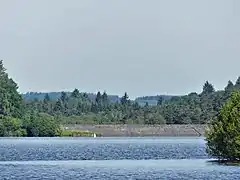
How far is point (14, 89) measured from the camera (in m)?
198

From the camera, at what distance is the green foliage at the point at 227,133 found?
76688mm

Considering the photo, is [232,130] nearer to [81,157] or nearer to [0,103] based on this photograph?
[81,157]

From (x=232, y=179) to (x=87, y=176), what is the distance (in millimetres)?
11170

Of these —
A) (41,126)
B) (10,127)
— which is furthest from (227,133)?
(41,126)

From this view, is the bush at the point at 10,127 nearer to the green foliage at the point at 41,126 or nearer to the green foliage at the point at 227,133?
the green foliage at the point at 41,126

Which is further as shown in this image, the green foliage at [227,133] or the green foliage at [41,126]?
the green foliage at [41,126]

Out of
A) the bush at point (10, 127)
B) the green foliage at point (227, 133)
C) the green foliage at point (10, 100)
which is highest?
the green foliage at point (10, 100)

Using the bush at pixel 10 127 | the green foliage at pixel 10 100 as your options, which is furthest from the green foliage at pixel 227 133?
the green foliage at pixel 10 100

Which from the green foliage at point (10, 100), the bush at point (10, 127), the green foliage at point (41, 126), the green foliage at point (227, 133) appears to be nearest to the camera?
the green foliage at point (227, 133)

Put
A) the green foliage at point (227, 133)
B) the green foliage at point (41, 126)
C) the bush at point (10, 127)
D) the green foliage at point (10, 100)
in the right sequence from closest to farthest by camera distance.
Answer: the green foliage at point (227, 133)
the bush at point (10, 127)
the green foliage at point (41, 126)
the green foliage at point (10, 100)

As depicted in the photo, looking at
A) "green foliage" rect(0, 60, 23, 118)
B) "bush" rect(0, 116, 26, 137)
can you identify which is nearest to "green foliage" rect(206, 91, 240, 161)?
"bush" rect(0, 116, 26, 137)

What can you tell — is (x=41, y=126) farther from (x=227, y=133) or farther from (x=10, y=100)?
(x=227, y=133)

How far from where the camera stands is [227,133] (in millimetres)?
77375

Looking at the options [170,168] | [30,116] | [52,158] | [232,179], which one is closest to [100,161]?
[52,158]
